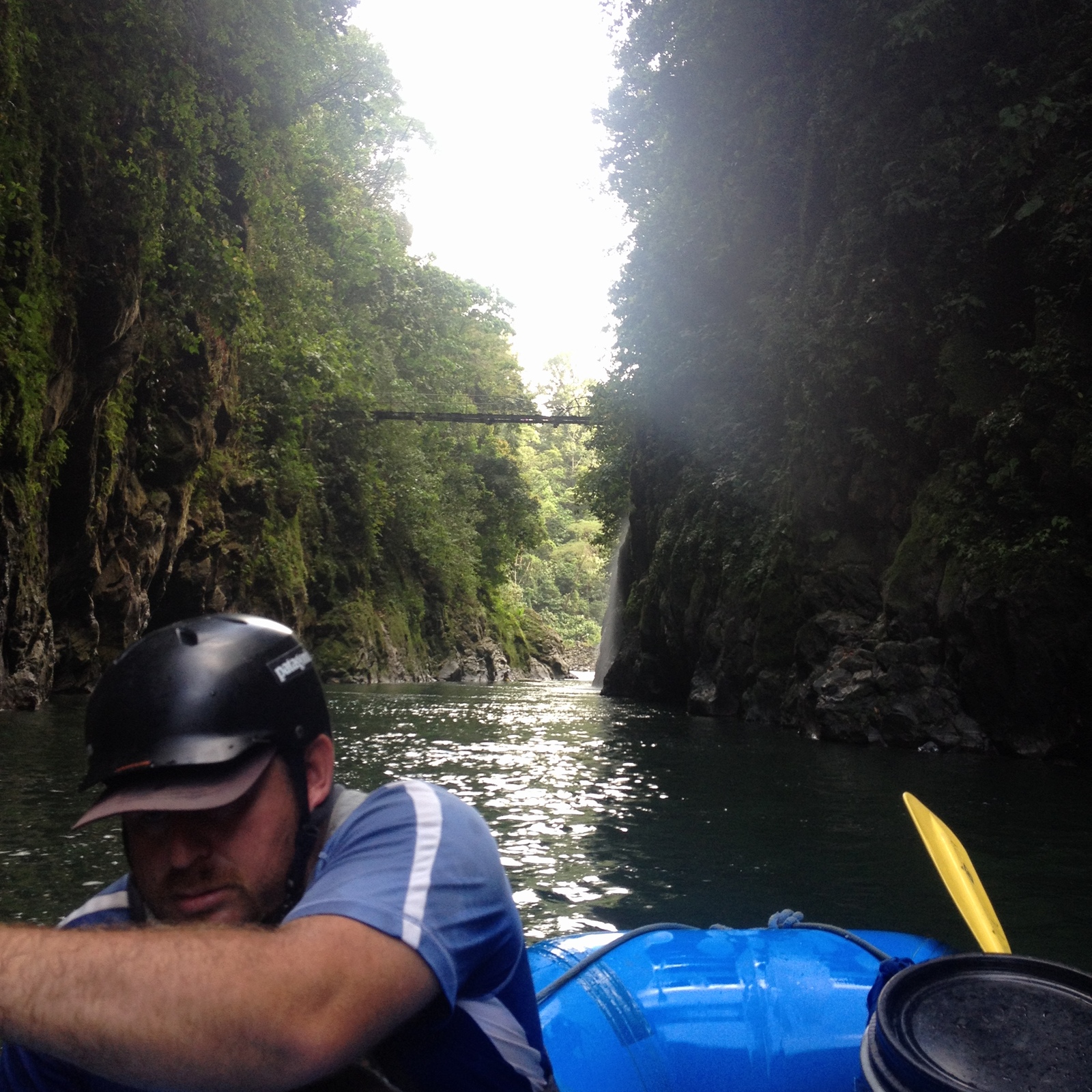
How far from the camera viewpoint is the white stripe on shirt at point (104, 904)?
134cm

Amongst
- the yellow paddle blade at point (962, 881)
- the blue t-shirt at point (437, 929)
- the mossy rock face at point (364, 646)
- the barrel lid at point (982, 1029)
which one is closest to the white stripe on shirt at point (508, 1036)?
the blue t-shirt at point (437, 929)

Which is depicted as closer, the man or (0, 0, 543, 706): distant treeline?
the man

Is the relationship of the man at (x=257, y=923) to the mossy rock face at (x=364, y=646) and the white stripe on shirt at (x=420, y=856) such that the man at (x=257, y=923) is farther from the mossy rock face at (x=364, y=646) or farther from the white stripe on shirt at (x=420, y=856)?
the mossy rock face at (x=364, y=646)

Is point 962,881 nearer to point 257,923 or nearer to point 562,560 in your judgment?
point 257,923

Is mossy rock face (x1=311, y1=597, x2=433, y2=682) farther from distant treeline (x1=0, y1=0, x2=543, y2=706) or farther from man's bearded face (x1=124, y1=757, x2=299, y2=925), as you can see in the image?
man's bearded face (x1=124, y1=757, x2=299, y2=925)

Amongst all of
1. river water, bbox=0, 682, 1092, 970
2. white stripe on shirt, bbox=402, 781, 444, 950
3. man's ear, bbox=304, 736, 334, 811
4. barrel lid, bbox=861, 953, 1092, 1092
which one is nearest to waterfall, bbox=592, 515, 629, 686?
river water, bbox=0, 682, 1092, 970

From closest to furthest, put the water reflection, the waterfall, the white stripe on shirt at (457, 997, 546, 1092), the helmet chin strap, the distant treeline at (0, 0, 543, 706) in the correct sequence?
the white stripe on shirt at (457, 997, 546, 1092)
the helmet chin strap
the water reflection
the distant treeline at (0, 0, 543, 706)
the waterfall

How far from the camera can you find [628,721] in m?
14.8

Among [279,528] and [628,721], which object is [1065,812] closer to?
[628,721]

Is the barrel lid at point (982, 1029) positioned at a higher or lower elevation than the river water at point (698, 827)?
higher

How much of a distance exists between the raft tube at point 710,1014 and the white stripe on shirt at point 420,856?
1.30m

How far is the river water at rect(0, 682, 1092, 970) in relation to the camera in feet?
14.4

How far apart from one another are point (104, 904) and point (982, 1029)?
1.38 meters

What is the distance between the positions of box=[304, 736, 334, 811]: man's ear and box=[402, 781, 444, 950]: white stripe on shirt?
220mm
